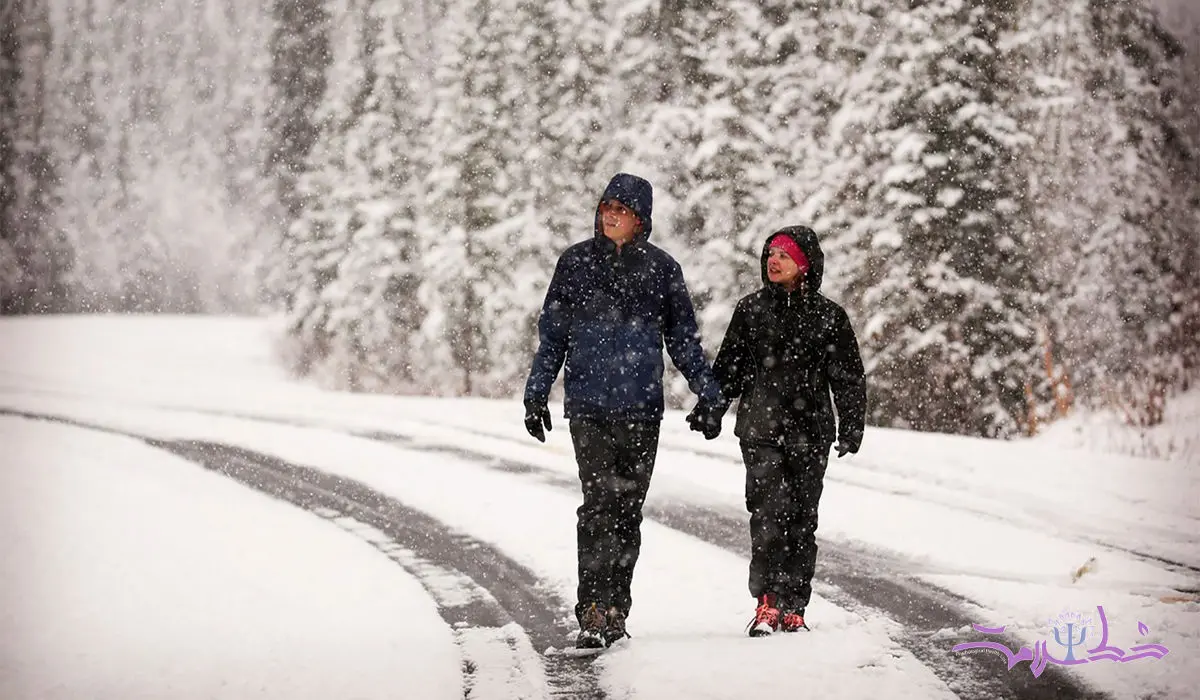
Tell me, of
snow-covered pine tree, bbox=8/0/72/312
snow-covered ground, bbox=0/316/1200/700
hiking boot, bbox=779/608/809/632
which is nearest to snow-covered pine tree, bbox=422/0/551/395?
snow-covered ground, bbox=0/316/1200/700

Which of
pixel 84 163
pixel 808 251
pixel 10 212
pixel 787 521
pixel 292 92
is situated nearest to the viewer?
pixel 808 251

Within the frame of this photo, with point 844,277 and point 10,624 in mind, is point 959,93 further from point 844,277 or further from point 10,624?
point 10,624

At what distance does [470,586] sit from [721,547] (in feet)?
6.49

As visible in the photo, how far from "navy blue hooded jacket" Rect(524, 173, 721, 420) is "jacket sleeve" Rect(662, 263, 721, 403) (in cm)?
2

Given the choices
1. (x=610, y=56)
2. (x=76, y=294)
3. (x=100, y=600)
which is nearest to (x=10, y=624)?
(x=100, y=600)

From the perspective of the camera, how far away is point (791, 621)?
5.44 metres

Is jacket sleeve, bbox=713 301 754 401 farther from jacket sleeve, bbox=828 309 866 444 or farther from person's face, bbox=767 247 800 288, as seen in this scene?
jacket sleeve, bbox=828 309 866 444

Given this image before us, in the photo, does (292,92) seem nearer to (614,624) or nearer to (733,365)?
(733,365)

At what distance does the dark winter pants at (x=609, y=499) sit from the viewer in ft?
17.3

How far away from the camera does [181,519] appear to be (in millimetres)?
8461

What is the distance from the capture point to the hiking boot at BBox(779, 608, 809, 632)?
5438mm

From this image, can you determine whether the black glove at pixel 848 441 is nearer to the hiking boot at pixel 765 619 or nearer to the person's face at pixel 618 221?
the hiking boot at pixel 765 619

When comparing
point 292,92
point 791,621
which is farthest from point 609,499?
point 292,92

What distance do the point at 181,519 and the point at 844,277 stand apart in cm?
1141
